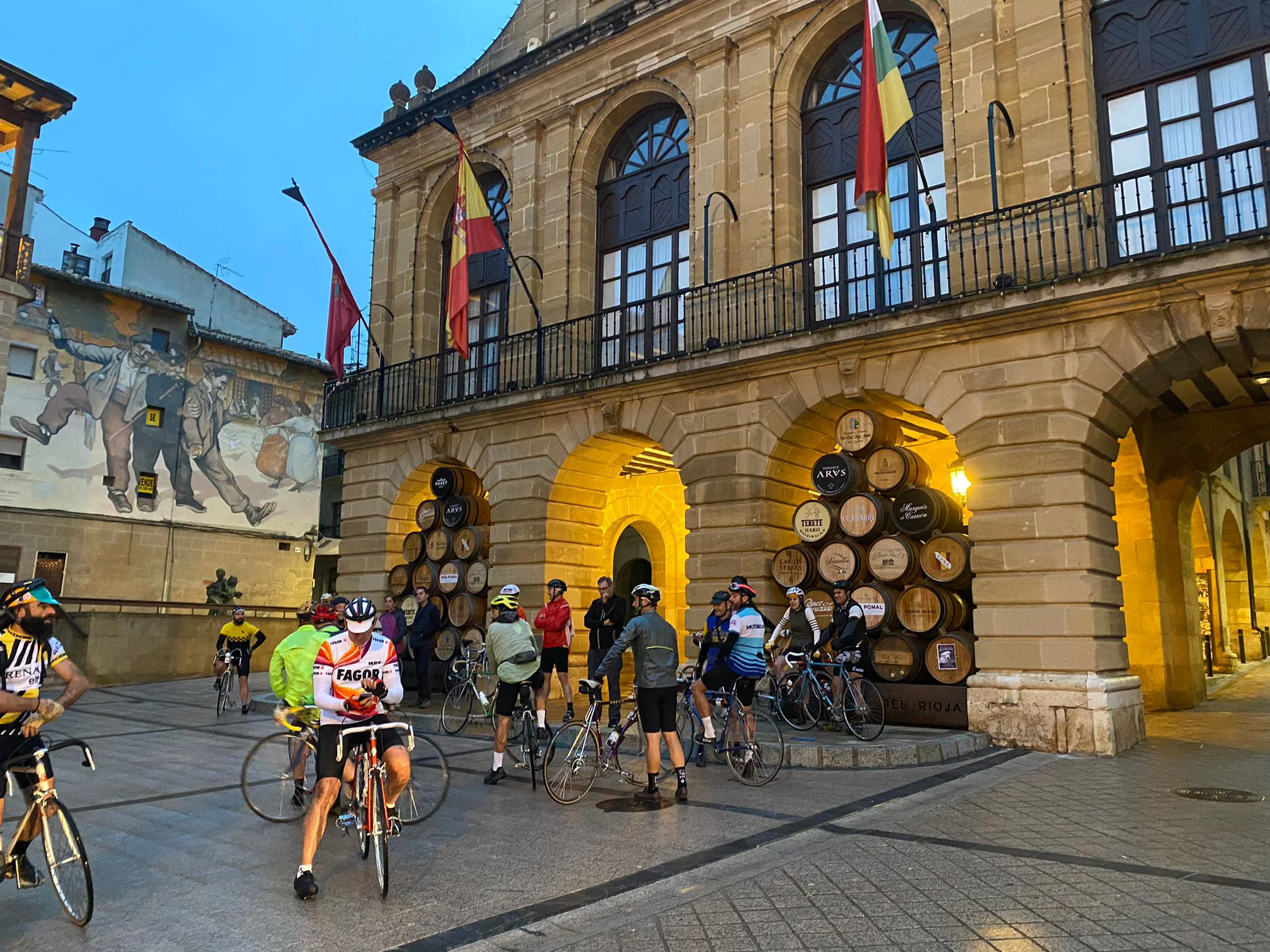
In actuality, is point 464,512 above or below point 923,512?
above

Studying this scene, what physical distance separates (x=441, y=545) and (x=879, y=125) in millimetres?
11128

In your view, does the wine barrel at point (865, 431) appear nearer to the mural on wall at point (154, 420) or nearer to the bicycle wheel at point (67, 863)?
the bicycle wheel at point (67, 863)

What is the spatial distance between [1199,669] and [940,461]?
559 centimetres

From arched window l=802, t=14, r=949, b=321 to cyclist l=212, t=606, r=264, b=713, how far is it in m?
11.0

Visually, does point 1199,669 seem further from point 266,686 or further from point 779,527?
point 266,686

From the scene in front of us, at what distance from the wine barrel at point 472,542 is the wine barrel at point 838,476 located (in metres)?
7.36

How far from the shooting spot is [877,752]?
9.66 meters

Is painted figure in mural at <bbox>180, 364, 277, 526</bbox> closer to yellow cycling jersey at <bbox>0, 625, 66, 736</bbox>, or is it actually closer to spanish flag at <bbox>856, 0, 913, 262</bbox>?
spanish flag at <bbox>856, 0, 913, 262</bbox>

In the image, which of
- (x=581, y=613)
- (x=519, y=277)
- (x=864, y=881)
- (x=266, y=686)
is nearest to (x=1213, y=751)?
(x=864, y=881)

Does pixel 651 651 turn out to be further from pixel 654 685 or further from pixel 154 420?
pixel 154 420

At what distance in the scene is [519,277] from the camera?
57.7 ft

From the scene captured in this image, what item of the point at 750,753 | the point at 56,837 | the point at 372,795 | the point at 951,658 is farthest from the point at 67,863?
the point at 951,658

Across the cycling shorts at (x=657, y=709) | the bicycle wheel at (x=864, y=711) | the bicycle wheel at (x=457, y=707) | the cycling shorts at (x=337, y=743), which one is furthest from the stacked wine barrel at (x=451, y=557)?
the cycling shorts at (x=337, y=743)

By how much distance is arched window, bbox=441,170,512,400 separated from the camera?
1898 centimetres
